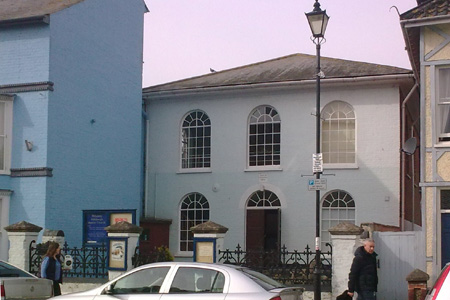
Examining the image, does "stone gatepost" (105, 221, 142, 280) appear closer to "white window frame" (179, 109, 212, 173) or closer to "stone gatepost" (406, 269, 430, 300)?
"stone gatepost" (406, 269, 430, 300)

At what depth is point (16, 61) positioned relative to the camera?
22.3 metres

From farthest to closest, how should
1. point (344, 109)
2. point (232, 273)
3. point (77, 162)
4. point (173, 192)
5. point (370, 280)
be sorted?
point (173, 192)
point (344, 109)
point (77, 162)
point (370, 280)
point (232, 273)

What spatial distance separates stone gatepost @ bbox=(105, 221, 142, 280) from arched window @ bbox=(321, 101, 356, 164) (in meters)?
8.64

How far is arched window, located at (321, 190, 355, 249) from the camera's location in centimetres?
2425

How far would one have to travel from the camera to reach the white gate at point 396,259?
17141 mm

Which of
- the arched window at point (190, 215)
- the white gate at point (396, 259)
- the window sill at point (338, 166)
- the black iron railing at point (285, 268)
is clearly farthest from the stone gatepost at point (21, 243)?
the window sill at point (338, 166)

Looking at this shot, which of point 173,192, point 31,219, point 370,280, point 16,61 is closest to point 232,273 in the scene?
point 370,280

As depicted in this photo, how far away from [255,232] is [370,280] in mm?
12019

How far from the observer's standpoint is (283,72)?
26281mm

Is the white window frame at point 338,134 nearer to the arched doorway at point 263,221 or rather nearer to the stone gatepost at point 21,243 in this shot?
the arched doorway at point 263,221

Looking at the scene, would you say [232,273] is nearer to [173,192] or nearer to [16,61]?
[16,61]

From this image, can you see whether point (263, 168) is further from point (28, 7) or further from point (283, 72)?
point (28, 7)

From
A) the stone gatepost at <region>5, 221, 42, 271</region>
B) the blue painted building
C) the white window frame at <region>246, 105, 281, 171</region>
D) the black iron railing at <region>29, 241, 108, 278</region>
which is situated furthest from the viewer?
the white window frame at <region>246, 105, 281, 171</region>

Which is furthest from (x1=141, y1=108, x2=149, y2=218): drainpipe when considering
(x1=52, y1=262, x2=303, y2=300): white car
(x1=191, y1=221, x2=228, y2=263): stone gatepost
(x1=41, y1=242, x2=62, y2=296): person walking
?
(x1=52, y1=262, x2=303, y2=300): white car
